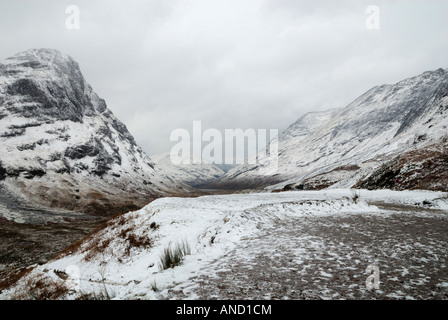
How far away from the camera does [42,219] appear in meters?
64.3

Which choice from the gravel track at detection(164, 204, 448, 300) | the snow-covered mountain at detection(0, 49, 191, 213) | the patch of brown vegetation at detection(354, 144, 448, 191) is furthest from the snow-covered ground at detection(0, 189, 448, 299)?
the snow-covered mountain at detection(0, 49, 191, 213)

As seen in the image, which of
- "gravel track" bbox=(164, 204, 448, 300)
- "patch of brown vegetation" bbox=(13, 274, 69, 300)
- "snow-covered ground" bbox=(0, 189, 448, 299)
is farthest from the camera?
"patch of brown vegetation" bbox=(13, 274, 69, 300)

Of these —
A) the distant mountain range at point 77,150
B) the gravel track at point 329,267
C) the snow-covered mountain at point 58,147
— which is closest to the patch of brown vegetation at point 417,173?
the distant mountain range at point 77,150

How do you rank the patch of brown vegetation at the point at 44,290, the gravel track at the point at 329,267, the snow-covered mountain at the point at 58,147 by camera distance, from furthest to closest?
1. the snow-covered mountain at the point at 58,147
2. the patch of brown vegetation at the point at 44,290
3. the gravel track at the point at 329,267

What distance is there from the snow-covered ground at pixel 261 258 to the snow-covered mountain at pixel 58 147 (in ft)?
292

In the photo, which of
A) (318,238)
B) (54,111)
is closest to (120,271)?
(318,238)

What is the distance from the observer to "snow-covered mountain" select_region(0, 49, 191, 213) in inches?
4028

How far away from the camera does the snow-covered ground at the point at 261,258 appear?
5672mm

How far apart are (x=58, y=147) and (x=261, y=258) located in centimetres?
16225

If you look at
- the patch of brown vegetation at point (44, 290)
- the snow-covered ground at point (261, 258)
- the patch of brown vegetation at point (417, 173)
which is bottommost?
the patch of brown vegetation at point (44, 290)

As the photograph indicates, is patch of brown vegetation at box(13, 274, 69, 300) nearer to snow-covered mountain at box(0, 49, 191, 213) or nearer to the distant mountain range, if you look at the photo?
the distant mountain range

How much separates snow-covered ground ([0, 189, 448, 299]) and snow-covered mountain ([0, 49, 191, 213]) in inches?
3499

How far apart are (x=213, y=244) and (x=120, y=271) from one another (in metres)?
6.38

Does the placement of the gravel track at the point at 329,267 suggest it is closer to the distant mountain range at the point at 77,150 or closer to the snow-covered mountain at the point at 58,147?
the distant mountain range at the point at 77,150
